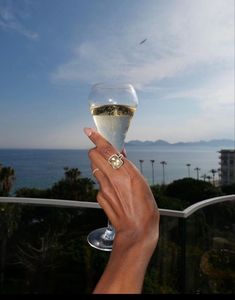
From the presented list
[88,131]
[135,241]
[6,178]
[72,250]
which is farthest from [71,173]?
[135,241]

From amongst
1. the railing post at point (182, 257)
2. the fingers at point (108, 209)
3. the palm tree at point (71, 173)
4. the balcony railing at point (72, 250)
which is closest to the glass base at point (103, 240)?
the fingers at point (108, 209)

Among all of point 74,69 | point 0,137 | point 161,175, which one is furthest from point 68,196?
point 161,175

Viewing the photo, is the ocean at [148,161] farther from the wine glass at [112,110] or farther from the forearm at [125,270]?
the forearm at [125,270]

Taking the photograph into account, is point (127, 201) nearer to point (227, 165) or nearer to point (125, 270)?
point (125, 270)

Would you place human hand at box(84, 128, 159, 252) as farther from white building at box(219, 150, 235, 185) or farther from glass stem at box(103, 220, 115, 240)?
white building at box(219, 150, 235, 185)

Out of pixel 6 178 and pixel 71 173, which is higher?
pixel 71 173

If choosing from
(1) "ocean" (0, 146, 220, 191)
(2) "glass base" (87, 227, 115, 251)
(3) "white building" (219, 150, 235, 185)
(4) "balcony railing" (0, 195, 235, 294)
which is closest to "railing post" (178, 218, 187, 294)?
(4) "balcony railing" (0, 195, 235, 294)

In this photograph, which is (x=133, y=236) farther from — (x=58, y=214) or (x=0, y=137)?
(x=0, y=137)
